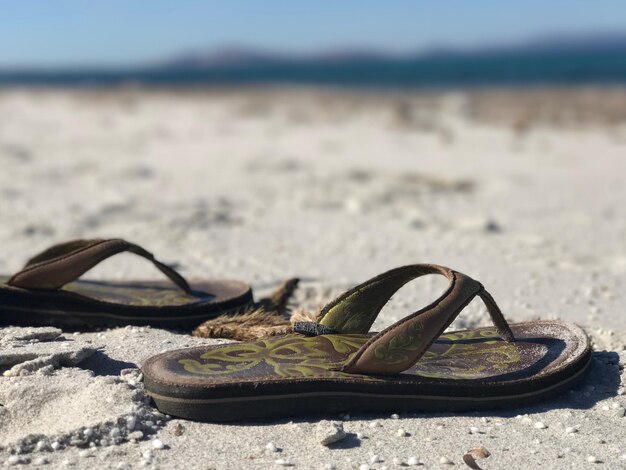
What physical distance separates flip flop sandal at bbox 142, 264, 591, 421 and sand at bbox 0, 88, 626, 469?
0.06 metres

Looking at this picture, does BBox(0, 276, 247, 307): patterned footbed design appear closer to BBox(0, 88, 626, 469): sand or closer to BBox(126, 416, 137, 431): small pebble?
BBox(0, 88, 626, 469): sand

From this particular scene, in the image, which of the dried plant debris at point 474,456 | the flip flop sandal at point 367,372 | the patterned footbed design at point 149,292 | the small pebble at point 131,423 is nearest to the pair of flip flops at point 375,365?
the flip flop sandal at point 367,372

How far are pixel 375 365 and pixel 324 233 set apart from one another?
11.9 ft

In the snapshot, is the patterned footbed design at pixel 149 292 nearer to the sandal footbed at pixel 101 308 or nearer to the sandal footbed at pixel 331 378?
the sandal footbed at pixel 101 308

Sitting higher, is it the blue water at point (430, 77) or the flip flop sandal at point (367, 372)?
the blue water at point (430, 77)

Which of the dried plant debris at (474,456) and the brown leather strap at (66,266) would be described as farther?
the brown leather strap at (66,266)

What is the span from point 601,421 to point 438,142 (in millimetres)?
9261

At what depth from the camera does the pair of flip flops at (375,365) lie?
240cm

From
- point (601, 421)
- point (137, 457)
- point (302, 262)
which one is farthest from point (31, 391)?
point (302, 262)

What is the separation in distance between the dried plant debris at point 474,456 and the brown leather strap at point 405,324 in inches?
12.8

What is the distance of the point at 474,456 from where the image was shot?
7.39 ft

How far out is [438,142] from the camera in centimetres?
1148

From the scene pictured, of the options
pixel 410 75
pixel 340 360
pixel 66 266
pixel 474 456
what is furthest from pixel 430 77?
pixel 474 456

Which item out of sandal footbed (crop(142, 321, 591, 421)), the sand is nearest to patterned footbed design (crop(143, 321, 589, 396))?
sandal footbed (crop(142, 321, 591, 421))
